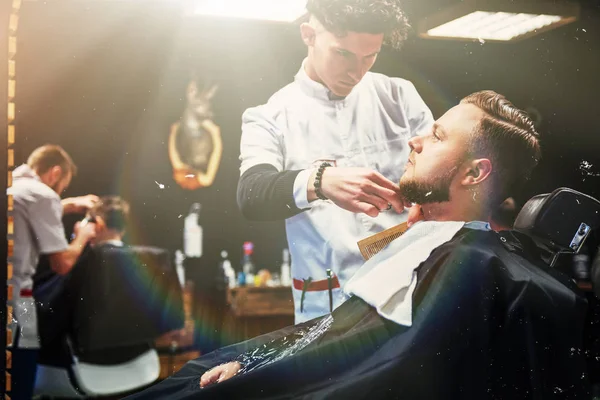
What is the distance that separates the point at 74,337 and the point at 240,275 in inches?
25.7

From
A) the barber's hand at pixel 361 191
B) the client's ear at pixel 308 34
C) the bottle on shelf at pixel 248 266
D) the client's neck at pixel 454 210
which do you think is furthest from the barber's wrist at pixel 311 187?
the client's ear at pixel 308 34

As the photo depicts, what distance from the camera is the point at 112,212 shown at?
7.87ft

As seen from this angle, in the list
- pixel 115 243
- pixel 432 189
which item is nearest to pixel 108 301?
pixel 115 243

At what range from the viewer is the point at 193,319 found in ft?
7.95

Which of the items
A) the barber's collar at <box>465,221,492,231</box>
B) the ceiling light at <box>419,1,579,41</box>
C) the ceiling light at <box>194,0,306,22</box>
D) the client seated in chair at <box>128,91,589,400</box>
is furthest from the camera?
the ceiling light at <box>419,1,579,41</box>

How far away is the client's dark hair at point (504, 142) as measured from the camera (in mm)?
2328

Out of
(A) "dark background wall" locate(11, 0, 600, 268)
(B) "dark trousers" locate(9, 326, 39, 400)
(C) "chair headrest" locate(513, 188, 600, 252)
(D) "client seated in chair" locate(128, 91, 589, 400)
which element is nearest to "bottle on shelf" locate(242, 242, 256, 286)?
(A) "dark background wall" locate(11, 0, 600, 268)

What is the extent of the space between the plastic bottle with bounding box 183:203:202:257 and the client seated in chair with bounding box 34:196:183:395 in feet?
0.27

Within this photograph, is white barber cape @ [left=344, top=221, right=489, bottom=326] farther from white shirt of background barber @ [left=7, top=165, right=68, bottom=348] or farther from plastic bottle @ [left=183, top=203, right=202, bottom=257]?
white shirt of background barber @ [left=7, top=165, right=68, bottom=348]

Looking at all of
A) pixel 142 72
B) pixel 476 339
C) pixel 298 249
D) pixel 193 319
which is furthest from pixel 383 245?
pixel 142 72

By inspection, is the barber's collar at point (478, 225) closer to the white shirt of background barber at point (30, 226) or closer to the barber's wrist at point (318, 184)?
the barber's wrist at point (318, 184)

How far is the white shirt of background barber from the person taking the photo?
2.38 m

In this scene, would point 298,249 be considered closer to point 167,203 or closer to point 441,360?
point 167,203

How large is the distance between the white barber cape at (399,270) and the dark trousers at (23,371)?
1.19m
